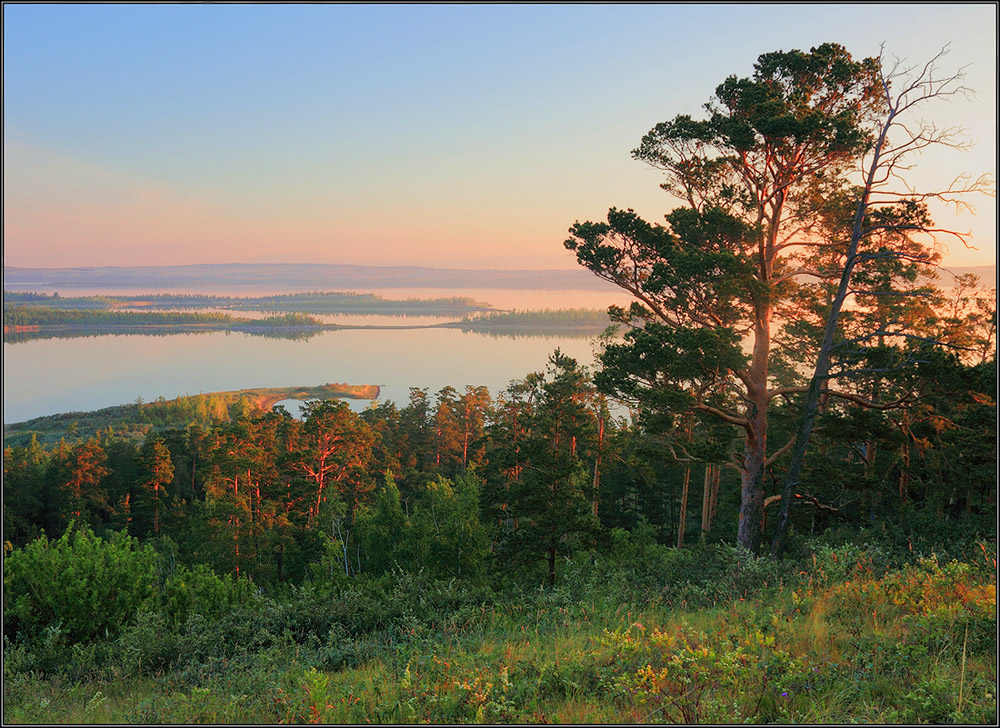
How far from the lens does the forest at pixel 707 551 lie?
4.93 m

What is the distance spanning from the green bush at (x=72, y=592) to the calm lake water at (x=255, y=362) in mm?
82108

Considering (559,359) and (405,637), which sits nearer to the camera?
(405,637)

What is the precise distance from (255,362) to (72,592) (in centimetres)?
15082

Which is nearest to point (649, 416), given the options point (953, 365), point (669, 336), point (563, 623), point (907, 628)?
point (669, 336)

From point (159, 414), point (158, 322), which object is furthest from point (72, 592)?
point (158, 322)

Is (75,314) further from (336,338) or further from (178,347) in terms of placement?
(336,338)

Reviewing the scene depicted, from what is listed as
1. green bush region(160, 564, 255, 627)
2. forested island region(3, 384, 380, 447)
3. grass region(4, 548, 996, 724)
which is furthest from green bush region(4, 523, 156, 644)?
forested island region(3, 384, 380, 447)

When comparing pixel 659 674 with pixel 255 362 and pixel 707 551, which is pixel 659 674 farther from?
pixel 255 362

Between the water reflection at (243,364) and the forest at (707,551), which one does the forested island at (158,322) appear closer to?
the water reflection at (243,364)

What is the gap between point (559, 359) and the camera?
23688mm

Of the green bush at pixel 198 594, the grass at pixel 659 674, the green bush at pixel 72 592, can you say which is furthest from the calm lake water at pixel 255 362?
the grass at pixel 659 674

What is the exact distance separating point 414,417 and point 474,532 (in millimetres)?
31827

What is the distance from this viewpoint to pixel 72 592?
14445 mm

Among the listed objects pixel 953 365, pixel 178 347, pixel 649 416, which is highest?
pixel 953 365
